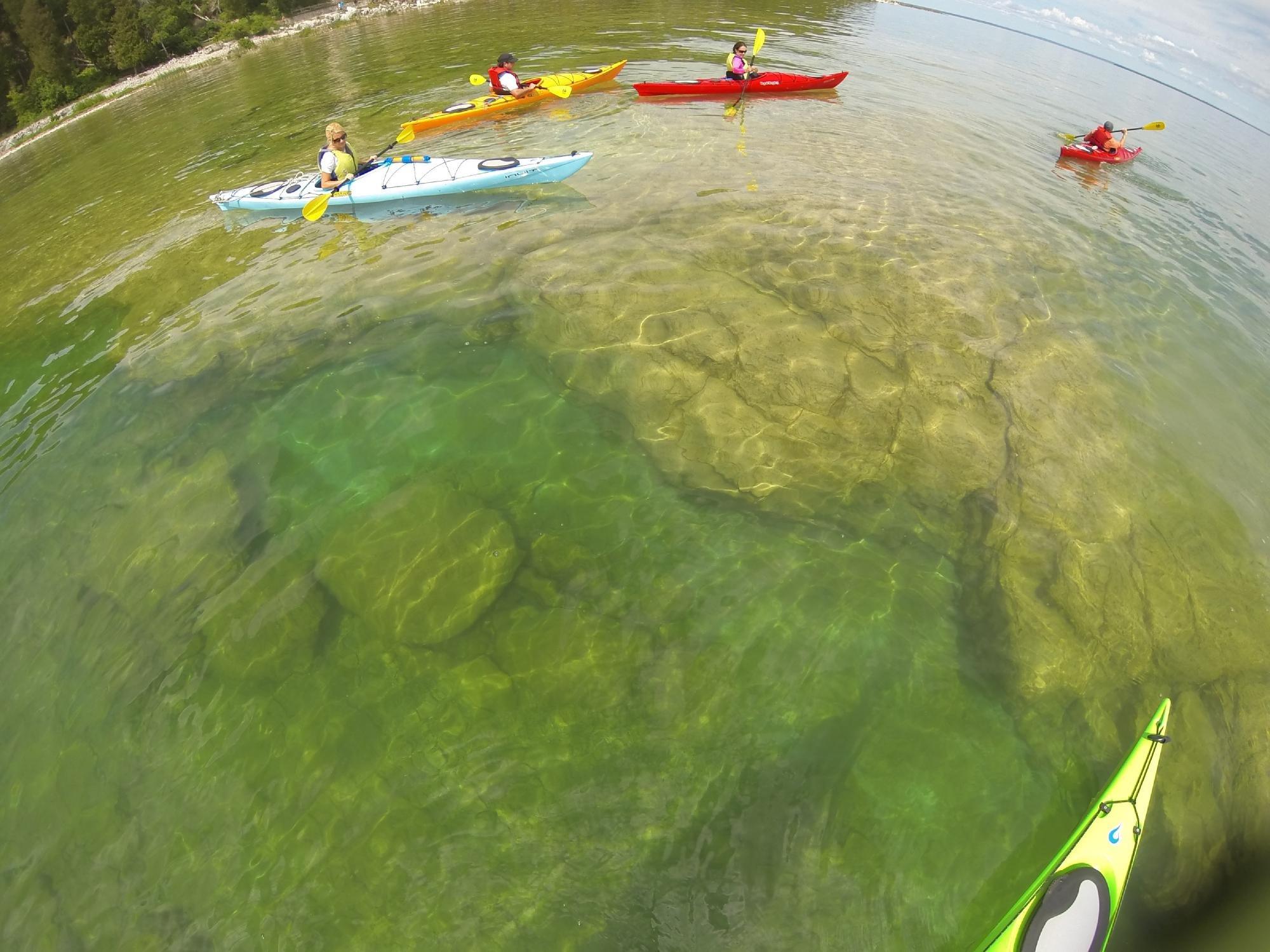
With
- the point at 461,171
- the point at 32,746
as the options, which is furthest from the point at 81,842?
the point at 461,171

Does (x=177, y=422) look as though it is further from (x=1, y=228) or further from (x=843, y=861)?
(x=1, y=228)

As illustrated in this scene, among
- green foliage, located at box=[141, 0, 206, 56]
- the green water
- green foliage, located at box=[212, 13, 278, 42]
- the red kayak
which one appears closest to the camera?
the green water

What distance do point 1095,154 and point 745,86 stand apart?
11157 millimetres

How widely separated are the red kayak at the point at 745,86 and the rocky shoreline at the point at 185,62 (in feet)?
110

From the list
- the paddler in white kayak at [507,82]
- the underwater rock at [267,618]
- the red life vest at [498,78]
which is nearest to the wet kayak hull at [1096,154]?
the paddler in white kayak at [507,82]

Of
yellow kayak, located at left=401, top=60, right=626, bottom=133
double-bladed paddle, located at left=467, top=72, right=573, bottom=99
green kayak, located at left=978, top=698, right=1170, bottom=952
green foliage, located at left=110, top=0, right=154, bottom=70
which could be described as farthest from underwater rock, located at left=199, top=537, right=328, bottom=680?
green foliage, located at left=110, top=0, right=154, bottom=70

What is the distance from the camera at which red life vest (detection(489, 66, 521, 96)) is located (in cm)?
1916

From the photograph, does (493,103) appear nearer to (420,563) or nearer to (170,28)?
(420,563)

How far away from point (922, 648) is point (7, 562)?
10.7m

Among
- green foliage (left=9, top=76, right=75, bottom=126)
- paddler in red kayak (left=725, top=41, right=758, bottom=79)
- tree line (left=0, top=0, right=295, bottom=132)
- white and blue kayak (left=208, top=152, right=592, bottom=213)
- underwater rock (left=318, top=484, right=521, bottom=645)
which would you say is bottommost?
green foliage (left=9, top=76, right=75, bottom=126)

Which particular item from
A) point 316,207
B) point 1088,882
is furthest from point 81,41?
point 1088,882

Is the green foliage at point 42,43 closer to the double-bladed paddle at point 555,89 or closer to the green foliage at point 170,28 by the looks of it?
the green foliage at point 170,28

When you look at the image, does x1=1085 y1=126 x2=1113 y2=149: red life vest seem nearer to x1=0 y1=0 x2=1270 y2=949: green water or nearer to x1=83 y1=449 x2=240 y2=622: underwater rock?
x1=0 y1=0 x2=1270 y2=949: green water

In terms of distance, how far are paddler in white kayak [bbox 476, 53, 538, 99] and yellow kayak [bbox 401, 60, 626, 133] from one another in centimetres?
13
